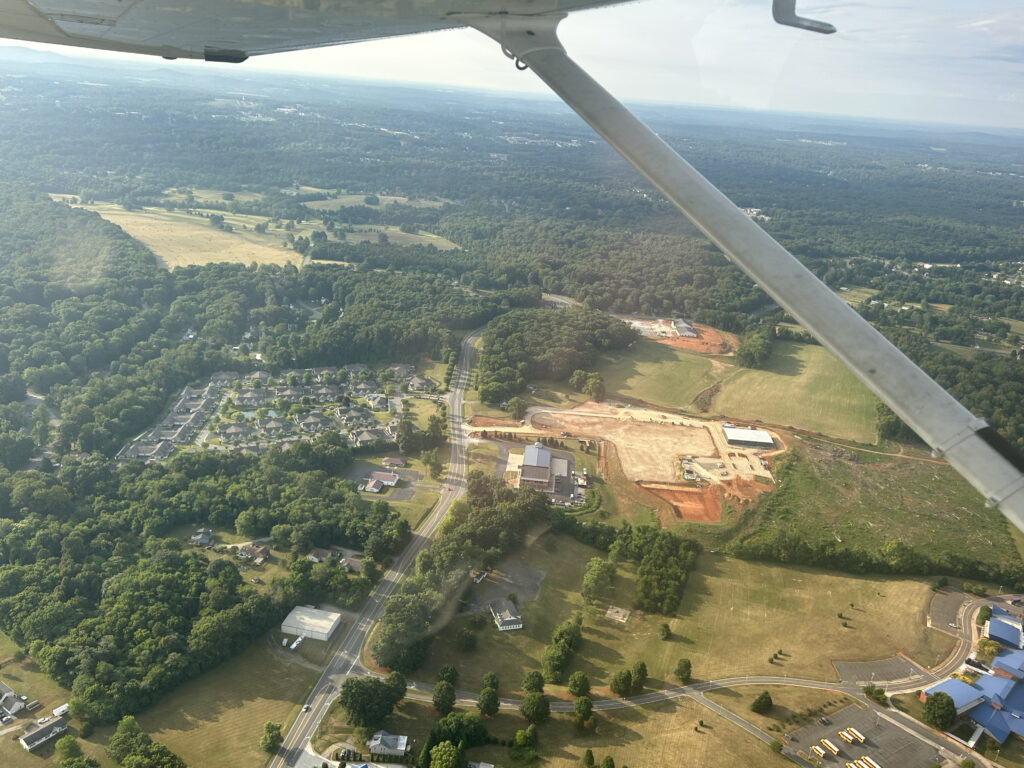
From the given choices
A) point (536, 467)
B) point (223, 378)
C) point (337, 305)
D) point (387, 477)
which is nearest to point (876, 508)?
point (536, 467)

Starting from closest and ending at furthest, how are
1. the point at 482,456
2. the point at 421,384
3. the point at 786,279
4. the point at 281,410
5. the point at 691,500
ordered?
1. the point at 786,279
2. the point at 691,500
3. the point at 482,456
4. the point at 281,410
5. the point at 421,384

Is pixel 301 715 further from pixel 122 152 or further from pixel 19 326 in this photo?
pixel 122 152

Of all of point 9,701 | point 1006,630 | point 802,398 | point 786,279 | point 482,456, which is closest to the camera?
point 786,279

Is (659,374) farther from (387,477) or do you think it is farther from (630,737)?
(630,737)

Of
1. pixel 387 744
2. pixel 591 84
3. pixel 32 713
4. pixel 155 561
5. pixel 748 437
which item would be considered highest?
pixel 591 84

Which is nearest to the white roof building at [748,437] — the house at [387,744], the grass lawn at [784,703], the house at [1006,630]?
the house at [1006,630]

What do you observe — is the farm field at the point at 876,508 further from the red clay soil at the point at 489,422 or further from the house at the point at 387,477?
the house at the point at 387,477

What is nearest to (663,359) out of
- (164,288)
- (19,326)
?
(164,288)

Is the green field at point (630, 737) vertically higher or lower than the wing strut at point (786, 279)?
lower
